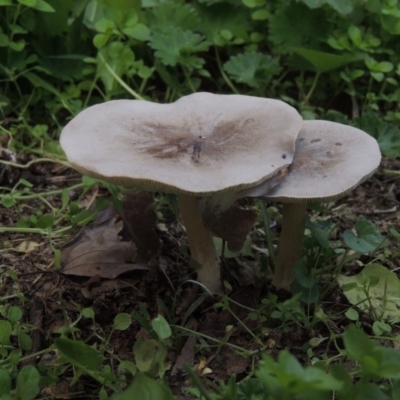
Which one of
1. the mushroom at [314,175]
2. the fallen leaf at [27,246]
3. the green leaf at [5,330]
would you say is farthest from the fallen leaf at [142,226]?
the green leaf at [5,330]

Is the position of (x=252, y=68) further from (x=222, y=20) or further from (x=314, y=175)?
(x=314, y=175)

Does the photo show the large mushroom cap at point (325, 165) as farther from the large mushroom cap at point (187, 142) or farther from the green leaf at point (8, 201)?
the green leaf at point (8, 201)

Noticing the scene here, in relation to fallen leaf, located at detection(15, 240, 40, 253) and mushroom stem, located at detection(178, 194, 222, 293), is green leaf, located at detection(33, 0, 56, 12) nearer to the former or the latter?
fallen leaf, located at detection(15, 240, 40, 253)

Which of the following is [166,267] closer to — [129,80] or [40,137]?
[40,137]

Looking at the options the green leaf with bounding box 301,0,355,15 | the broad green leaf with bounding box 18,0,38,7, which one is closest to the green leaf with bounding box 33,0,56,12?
the broad green leaf with bounding box 18,0,38,7

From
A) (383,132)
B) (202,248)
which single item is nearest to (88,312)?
(202,248)

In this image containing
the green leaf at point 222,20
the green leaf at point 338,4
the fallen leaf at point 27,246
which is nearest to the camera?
the fallen leaf at point 27,246

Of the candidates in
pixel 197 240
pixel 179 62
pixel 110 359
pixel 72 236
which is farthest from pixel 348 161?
pixel 179 62
